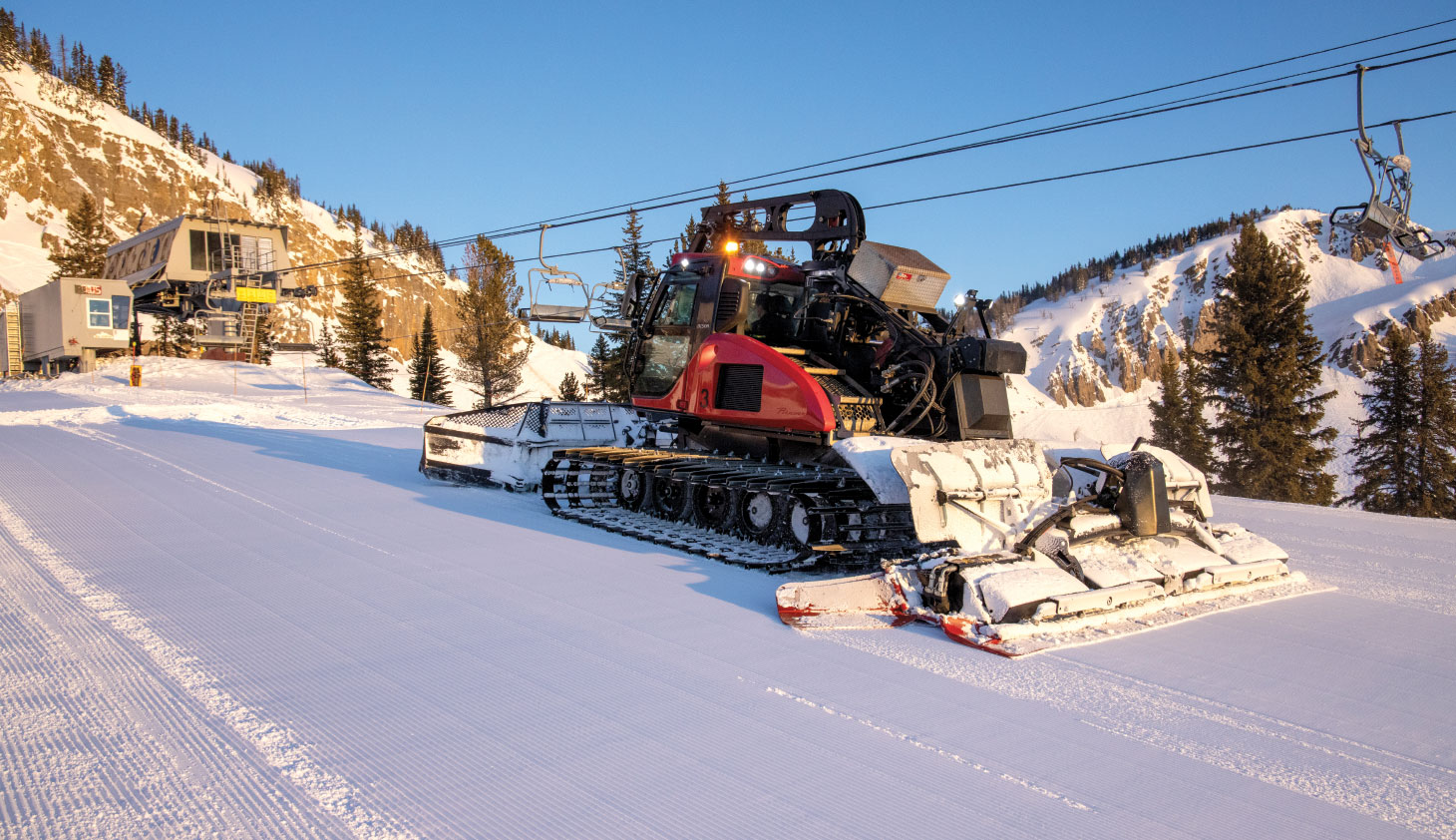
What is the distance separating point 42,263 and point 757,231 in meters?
89.4

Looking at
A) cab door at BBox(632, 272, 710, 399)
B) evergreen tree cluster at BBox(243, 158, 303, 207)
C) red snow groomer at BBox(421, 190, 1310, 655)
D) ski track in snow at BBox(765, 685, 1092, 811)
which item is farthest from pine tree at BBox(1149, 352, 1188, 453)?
evergreen tree cluster at BBox(243, 158, 303, 207)

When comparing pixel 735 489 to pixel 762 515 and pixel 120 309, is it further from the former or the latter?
pixel 120 309

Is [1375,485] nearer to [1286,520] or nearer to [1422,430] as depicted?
[1422,430]

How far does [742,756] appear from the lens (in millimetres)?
2949

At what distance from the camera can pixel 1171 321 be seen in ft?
362

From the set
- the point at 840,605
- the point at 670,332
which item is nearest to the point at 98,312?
the point at 670,332

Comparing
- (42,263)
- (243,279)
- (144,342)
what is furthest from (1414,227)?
(42,263)

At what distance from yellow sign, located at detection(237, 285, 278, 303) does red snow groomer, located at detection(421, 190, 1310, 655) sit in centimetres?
2389

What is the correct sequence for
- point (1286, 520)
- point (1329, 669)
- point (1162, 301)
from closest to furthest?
point (1329, 669) < point (1286, 520) < point (1162, 301)

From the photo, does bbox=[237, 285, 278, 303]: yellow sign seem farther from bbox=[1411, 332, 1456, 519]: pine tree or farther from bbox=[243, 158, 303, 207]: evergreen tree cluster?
bbox=[243, 158, 303, 207]: evergreen tree cluster

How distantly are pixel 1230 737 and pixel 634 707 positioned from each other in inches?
93.1

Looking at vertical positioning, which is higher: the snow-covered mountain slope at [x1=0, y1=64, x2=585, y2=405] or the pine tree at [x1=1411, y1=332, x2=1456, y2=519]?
the snow-covered mountain slope at [x1=0, y1=64, x2=585, y2=405]

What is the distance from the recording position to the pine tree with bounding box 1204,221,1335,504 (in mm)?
23484

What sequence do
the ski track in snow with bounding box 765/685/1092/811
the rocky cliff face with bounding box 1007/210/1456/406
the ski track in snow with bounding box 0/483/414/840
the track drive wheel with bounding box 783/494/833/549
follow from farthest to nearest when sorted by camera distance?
the rocky cliff face with bounding box 1007/210/1456/406 < the track drive wheel with bounding box 783/494/833/549 < the ski track in snow with bounding box 765/685/1092/811 < the ski track in snow with bounding box 0/483/414/840
